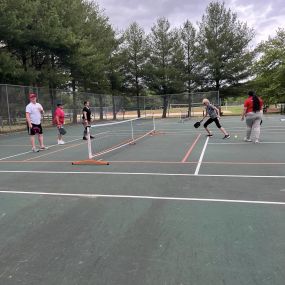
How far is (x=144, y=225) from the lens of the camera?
4402 millimetres

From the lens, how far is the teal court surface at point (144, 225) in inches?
126

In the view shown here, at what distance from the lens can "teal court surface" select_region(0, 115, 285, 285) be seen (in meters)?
3.21

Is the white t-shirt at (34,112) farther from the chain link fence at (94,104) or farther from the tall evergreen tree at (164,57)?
→ the tall evergreen tree at (164,57)

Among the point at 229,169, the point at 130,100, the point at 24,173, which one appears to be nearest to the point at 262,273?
the point at 229,169

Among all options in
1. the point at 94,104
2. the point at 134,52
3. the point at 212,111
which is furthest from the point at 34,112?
the point at 134,52

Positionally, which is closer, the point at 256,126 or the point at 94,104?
the point at 256,126

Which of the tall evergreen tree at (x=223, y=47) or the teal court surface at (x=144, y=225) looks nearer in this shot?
the teal court surface at (x=144, y=225)

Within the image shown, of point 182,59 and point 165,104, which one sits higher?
point 182,59

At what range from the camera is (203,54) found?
44.0 m

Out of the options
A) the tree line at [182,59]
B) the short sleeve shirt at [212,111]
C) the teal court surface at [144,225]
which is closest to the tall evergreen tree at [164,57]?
the tree line at [182,59]

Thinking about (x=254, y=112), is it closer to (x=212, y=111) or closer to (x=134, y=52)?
(x=212, y=111)

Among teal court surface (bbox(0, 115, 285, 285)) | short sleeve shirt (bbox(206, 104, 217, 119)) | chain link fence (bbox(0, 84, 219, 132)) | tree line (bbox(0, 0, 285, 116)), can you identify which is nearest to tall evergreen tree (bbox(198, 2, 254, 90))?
tree line (bbox(0, 0, 285, 116))

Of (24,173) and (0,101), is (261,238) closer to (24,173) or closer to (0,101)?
(24,173)

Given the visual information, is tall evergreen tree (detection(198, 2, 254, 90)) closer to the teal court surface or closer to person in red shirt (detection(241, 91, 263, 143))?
person in red shirt (detection(241, 91, 263, 143))
